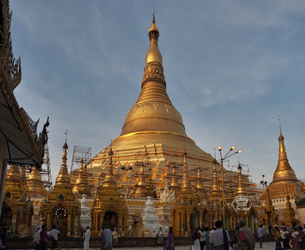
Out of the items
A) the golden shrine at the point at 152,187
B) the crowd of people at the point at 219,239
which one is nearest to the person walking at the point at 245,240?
the crowd of people at the point at 219,239

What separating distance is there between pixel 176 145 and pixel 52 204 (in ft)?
83.5

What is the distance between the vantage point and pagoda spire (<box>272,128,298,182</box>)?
4319 centimetres

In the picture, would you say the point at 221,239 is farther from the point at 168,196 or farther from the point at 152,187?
the point at 152,187

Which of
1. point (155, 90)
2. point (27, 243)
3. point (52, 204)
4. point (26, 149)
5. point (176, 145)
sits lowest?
point (27, 243)

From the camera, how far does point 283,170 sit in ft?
146

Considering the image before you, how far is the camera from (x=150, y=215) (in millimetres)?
24281

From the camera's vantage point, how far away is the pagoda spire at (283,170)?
43188 millimetres

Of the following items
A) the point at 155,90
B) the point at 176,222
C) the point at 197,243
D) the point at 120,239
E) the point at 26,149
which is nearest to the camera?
the point at 26,149

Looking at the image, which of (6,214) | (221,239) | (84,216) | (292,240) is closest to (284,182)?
(84,216)

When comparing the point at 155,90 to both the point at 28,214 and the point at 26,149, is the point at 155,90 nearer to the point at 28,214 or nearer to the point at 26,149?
the point at 28,214

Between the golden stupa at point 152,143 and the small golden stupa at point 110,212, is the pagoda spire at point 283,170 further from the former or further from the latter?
the small golden stupa at point 110,212

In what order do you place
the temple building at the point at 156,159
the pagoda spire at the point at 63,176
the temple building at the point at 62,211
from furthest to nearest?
1. the temple building at the point at 156,159
2. the pagoda spire at the point at 63,176
3. the temple building at the point at 62,211

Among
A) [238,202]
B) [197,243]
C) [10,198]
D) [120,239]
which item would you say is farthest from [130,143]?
[197,243]

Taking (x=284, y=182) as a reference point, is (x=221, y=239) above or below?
below
